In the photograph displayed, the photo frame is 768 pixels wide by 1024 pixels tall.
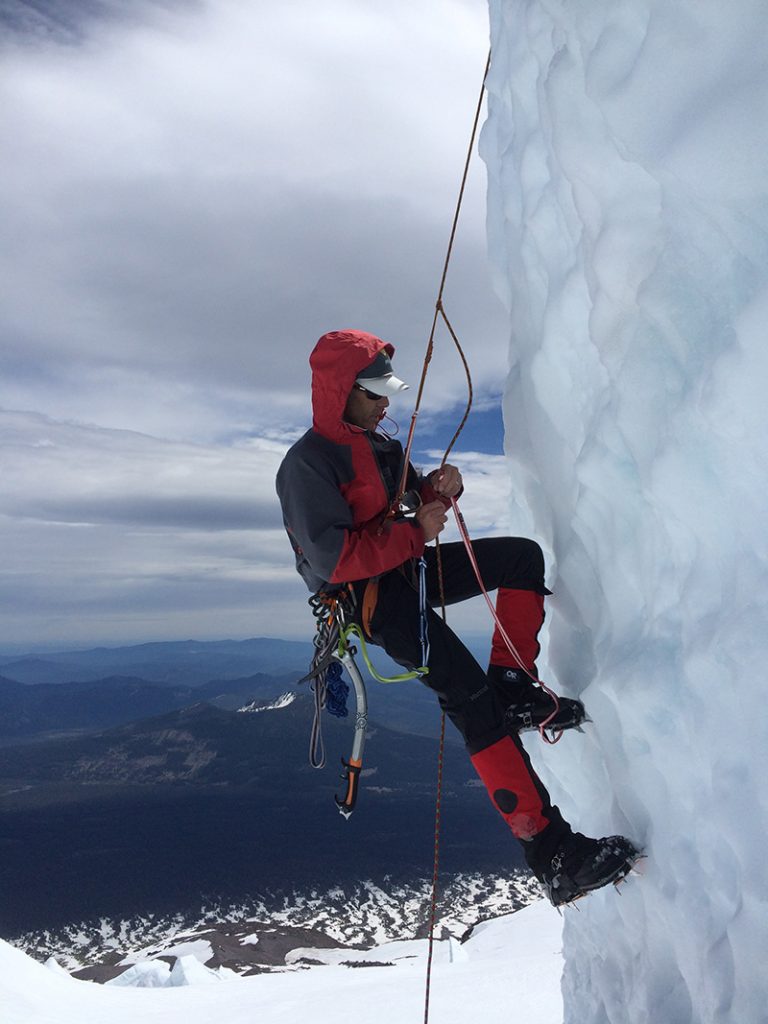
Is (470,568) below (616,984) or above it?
above

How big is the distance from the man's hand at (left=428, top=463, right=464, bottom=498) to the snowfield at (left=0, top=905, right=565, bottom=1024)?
350 inches

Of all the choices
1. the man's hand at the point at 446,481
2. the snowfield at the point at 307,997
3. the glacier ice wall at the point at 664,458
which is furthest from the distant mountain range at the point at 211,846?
the glacier ice wall at the point at 664,458

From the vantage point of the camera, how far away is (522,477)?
14.9 feet

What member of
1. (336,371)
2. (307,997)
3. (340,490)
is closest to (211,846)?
(307,997)

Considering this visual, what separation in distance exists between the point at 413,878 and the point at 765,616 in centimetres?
14597

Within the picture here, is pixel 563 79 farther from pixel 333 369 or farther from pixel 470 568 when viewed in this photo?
pixel 470 568

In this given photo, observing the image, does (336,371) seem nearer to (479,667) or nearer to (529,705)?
(479,667)

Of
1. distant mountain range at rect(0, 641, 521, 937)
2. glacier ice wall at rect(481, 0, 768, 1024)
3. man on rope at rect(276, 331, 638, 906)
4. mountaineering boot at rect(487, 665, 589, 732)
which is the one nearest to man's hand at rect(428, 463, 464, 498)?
man on rope at rect(276, 331, 638, 906)

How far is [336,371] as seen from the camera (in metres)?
3.42

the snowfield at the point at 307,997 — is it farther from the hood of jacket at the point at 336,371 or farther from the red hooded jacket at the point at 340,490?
the hood of jacket at the point at 336,371

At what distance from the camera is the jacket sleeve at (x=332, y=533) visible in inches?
128

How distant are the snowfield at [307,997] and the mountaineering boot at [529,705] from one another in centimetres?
814

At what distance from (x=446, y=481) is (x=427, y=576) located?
0.48 metres

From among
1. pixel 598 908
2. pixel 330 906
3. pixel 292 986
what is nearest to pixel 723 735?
pixel 598 908
